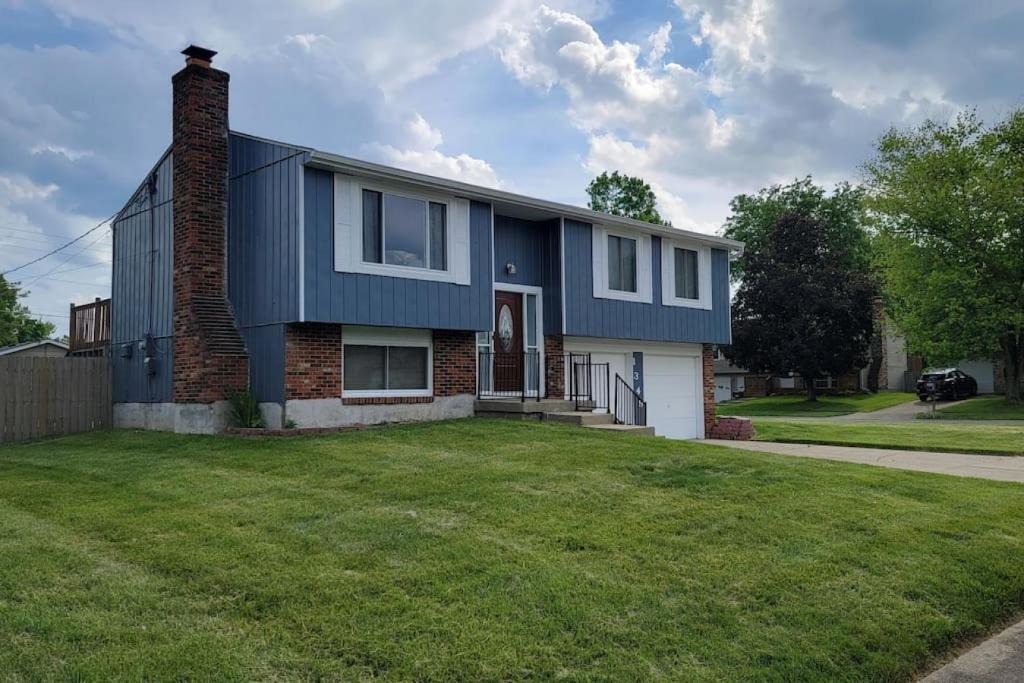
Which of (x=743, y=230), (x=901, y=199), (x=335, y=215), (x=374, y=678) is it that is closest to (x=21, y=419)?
(x=335, y=215)

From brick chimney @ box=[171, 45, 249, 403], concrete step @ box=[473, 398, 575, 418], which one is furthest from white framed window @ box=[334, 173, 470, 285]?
brick chimney @ box=[171, 45, 249, 403]

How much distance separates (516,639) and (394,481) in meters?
3.91

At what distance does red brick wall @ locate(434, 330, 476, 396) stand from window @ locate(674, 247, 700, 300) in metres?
6.27

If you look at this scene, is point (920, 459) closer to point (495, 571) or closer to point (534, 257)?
point (534, 257)

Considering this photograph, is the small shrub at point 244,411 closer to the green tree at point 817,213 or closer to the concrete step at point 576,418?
the concrete step at point 576,418

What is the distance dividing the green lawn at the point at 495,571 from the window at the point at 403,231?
Result: 4.86 m

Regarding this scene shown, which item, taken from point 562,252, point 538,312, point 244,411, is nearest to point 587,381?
point 538,312

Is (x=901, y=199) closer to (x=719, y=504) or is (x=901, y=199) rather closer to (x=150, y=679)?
(x=719, y=504)

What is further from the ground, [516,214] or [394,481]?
[516,214]

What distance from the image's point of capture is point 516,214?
16078mm

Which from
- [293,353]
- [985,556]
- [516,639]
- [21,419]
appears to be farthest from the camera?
[21,419]

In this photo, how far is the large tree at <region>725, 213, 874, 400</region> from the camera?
37156 mm

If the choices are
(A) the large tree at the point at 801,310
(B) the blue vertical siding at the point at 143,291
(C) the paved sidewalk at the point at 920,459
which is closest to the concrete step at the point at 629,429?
(C) the paved sidewalk at the point at 920,459

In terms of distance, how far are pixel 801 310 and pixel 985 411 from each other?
918 cm
